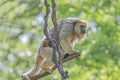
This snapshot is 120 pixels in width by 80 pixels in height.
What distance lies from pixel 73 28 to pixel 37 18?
13.0 metres

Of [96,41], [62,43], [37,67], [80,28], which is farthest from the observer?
[96,41]

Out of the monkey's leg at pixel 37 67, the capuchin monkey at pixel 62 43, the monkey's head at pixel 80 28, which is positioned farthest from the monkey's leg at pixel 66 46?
the monkey's head at pixel 80 28

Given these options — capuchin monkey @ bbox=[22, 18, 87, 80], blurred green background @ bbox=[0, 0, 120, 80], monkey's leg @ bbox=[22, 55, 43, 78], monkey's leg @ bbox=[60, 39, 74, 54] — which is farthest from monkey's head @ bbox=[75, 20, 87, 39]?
blurred green background @ bbox=[0, 0, 120, 80]

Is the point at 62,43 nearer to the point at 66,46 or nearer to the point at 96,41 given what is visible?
the point at 66,46

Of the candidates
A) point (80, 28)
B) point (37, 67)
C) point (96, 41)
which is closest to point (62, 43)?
point (37, 67)

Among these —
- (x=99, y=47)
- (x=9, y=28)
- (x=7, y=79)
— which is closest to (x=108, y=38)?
(x=99, y=47)

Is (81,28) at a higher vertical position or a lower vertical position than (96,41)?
higher

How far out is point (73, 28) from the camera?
23.8 ft

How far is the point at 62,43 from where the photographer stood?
6.64m

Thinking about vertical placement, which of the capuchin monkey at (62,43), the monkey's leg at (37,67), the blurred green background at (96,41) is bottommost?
the blurred green background at (96,41)

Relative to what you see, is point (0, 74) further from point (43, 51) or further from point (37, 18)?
point (43, 51)

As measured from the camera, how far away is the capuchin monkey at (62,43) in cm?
639

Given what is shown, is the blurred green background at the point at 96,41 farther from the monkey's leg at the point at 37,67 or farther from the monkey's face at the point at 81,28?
the monkey's leg at the point at 37,67

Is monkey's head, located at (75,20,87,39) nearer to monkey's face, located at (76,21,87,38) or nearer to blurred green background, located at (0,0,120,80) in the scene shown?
monkey's face, located at (76,21,87,38)
